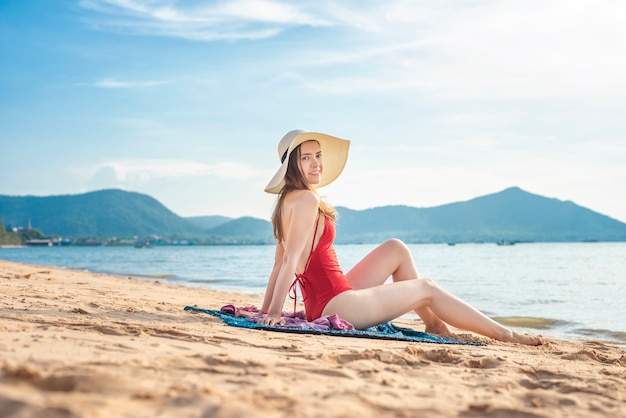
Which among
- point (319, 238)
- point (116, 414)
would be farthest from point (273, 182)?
point (116, 414)

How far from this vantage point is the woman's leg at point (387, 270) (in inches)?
198

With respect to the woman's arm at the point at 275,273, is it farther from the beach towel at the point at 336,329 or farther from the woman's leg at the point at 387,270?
the woman's leg at the point at 387,270

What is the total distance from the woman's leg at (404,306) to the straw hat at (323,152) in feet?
3.54

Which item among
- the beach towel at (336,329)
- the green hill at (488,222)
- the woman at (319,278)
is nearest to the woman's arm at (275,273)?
the woman at (319,278)

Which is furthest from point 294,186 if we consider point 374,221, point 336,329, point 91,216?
point 91,216

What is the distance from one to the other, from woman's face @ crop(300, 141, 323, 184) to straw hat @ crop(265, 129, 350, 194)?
57 millimetres

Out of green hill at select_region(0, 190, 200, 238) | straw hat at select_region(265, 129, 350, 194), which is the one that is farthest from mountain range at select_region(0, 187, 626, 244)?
straw hat at select_region(265, 129, 350, 194)

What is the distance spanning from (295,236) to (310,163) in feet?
2.20

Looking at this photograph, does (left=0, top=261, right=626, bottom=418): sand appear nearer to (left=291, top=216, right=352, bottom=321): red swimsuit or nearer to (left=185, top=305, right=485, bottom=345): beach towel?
(left=185, top=305, right=485, bottom=345): beach towel

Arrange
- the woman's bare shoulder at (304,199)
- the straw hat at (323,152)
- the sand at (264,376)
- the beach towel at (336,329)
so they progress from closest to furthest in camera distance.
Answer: the sand at (264,376) < the beach towel at (336,329) < the woman's bare shoulder at (304,199) < the straw hat at (323,152)

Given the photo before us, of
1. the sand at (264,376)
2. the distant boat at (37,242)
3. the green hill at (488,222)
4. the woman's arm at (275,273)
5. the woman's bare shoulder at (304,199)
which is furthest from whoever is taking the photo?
the distant boat at (37,242)

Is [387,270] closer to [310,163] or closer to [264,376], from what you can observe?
[310,163]

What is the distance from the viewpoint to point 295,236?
4.48 metres

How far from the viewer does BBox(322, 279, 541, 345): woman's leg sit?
4.58m
